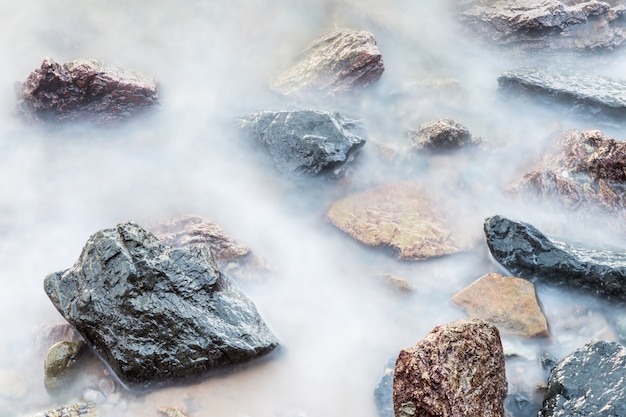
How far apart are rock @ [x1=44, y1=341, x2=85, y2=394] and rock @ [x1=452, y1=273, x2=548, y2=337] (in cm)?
261

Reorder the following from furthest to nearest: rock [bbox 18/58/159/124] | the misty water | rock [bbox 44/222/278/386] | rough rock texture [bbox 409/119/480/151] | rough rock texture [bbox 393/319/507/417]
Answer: rock [bbox 18/58/159/124]
rough rock texture [bbox 409/119/480/151]
the misty water
rock [bbox 44/222/278/386]
rough rock texture [bbox 393/319/507/417]

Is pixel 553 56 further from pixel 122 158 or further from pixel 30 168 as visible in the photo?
pixel 30 168

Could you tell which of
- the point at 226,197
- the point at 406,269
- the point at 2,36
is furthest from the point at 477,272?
the point at 2,36

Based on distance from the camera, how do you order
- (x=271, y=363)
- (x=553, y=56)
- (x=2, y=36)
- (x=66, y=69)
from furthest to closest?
(x=553, y=56)
(x=2, y=36)
(x=66, y=69)
(x=271, y=363)

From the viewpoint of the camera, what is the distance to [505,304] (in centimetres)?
388

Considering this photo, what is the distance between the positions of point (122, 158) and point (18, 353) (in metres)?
2.18

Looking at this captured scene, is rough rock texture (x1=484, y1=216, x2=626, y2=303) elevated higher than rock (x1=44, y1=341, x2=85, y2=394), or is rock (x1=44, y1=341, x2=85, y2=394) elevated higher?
rock (x1=44, y1=341, x2=85, y2=394)

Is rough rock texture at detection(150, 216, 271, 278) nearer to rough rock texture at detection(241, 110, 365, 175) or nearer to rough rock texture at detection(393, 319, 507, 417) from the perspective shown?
rough rock texture at detection(241, 110, 365, 175)

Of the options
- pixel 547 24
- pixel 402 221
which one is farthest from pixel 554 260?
pixel 547 24

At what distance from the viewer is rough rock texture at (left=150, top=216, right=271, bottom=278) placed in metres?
4.18

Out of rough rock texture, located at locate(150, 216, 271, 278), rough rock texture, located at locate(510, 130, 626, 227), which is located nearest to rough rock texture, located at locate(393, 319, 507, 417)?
rough rock texture, located at locate(150, 216, 271, 278)

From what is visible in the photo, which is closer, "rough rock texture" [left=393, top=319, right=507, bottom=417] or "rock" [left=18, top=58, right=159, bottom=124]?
"rough rock texture" [left=393, top=319, right=507, bottom=417]

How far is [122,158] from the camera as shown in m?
5.23

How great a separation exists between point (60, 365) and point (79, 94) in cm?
314
